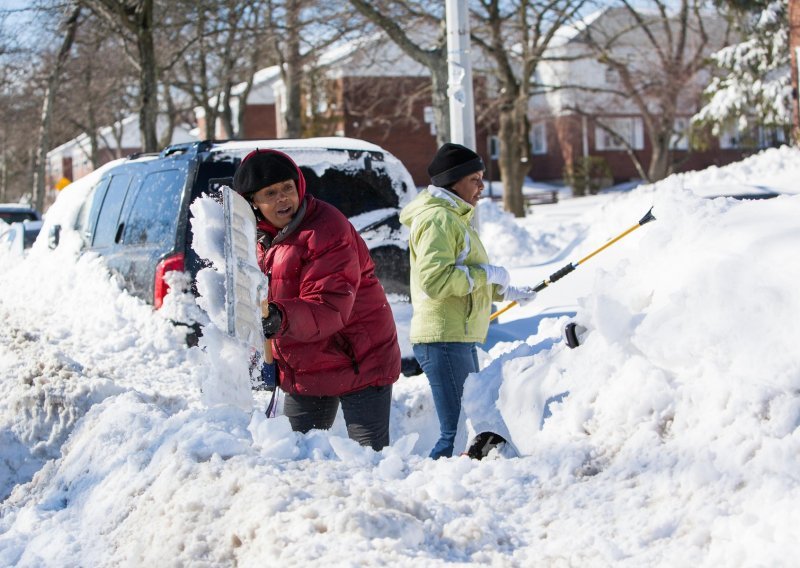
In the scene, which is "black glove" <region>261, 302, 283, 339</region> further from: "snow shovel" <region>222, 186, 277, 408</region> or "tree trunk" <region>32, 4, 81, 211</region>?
"tree trunk" <region>32, 4, 81, 211</region>

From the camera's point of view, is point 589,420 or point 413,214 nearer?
point 589,420

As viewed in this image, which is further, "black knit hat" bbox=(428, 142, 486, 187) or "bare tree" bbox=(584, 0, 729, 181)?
"bare tree" bbox=(584, 0, 729, 181)

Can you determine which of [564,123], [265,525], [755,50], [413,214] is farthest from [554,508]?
[564,123]

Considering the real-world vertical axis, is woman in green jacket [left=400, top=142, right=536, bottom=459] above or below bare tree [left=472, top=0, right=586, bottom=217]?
below

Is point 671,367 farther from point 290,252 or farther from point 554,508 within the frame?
point 290,252

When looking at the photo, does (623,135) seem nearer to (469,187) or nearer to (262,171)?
(469,187)

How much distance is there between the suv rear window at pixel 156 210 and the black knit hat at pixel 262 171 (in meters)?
3.30

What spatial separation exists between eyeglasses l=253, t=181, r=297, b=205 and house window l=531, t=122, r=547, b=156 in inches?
2028

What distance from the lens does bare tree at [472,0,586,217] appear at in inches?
1006

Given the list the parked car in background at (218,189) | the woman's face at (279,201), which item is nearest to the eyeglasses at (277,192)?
the woman's face at (279,201)

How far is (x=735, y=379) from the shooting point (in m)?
3.12

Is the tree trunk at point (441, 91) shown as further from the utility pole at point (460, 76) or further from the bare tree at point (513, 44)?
the bare tree at point (513, 44)

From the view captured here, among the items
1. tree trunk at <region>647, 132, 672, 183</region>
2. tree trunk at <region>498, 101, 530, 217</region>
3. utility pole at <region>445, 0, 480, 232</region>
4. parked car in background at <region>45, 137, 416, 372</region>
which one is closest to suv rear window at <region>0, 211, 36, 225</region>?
tree trunk at <region>498, 101, 530, 217</region>

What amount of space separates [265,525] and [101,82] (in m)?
35.2
